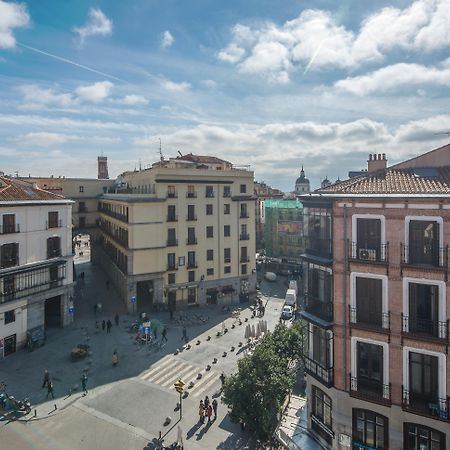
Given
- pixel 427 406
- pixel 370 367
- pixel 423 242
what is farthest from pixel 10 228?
pixel 427 406

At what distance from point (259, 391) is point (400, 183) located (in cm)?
1493

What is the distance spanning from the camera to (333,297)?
72.3 ft

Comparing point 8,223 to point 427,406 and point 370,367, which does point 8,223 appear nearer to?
point 370,367

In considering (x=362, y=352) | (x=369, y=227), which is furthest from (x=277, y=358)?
(x=369, y=227)

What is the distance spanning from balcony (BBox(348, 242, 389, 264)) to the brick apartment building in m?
0.05

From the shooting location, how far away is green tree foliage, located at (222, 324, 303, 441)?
2308 cm

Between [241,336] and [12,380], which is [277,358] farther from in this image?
[12,380]

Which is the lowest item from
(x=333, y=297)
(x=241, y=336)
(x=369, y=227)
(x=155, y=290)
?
(x=241, y=336)

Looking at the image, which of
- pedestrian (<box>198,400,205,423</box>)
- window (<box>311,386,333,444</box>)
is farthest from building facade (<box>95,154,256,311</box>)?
window (<box>311,386,333,444</box>)

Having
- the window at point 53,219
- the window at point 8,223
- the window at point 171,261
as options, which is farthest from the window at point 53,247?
the window at point 171,261

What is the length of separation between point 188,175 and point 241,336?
2232 cm

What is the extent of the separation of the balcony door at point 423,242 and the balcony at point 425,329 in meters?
2.94

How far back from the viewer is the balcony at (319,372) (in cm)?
2189

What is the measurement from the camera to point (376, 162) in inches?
1045
